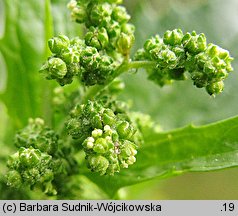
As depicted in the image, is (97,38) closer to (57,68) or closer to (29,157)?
(57,68)

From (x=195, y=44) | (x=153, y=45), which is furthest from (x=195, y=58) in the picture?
(x=153, y=45)

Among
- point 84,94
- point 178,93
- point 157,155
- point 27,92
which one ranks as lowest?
point 157,155

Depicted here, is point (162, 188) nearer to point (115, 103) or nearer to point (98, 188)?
point (98, 188)

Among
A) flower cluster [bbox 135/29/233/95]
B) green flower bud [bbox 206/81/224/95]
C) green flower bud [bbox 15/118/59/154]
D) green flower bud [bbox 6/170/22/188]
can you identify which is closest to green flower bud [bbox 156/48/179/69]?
flower cluster [bbox 135/29/233/95]

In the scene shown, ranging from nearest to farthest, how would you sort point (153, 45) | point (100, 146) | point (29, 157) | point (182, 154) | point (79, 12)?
point (100, 146) → point (29, 157) → point (153, 45) → point (79, 12) → point (182, 154)

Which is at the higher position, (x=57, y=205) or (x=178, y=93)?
(x=178, y=93)

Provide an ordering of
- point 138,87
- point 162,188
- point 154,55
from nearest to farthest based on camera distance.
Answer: point 154,55 < point 138,87 < point 162,188

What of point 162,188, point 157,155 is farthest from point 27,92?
point 162,188
